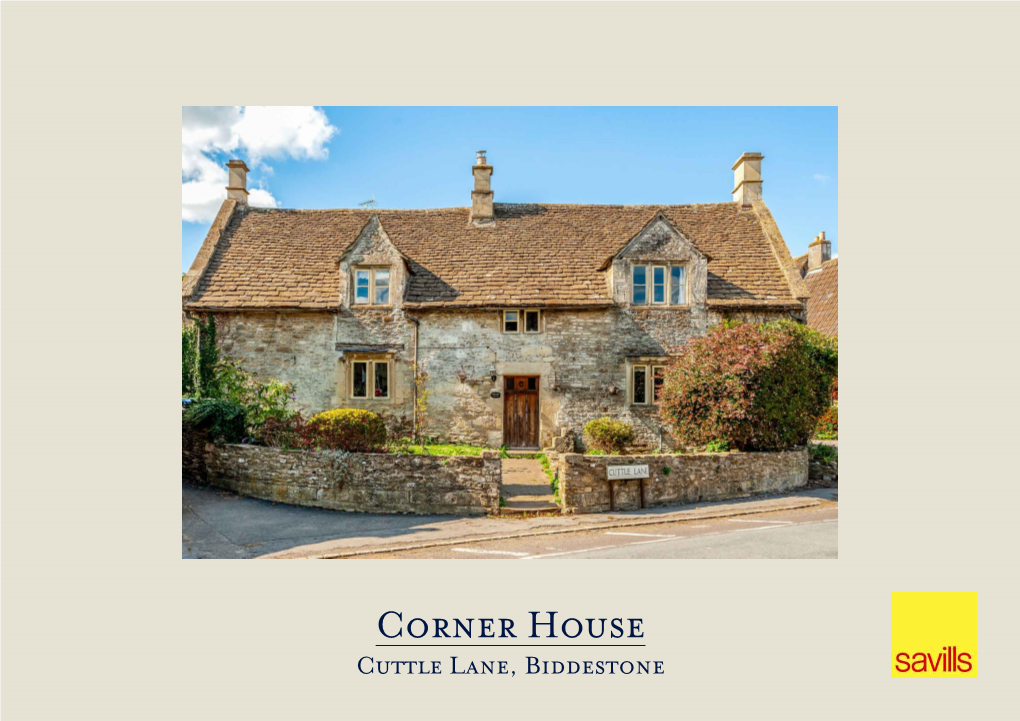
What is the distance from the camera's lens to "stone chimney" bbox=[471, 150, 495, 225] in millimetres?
18594

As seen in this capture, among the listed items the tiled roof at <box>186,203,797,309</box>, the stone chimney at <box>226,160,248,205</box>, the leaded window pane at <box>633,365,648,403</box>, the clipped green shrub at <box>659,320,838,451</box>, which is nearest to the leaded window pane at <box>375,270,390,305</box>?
the tiled roof at <box>186,203,797,309</box>

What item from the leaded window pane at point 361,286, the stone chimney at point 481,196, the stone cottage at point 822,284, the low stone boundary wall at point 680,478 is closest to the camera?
the low stone boundary wall at point 680,478

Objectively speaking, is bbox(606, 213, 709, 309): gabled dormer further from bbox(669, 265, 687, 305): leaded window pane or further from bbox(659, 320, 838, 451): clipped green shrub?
bbox(659, 320, 838, 451): clipped green shrub

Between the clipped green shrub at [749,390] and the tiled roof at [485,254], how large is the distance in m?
3.34

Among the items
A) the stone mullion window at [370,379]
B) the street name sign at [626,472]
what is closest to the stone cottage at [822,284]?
the street name sign at [626,472]

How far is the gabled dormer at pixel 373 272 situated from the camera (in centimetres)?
1588

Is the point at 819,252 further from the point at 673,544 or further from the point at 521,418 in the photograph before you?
the point at 673,544

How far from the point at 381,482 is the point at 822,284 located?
20.5 m

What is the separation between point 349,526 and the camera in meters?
9.20

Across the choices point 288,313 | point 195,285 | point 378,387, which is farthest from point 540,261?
point 195,285

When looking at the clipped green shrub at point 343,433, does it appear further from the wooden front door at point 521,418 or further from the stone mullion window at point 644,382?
the stone mullion window at point 644,382

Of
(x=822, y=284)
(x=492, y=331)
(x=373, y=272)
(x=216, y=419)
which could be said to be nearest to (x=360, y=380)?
(x=373, y=272)

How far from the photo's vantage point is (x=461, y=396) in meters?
15.8

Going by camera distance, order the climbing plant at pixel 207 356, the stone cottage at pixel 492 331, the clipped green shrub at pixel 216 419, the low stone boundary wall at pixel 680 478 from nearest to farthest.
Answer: the low stone boundary wall at pixel 680 478 → the clipped green shrub at pixel 216 419 → the climbing plant at pixel 207 356 → the stone cottage at pixel 492 331
